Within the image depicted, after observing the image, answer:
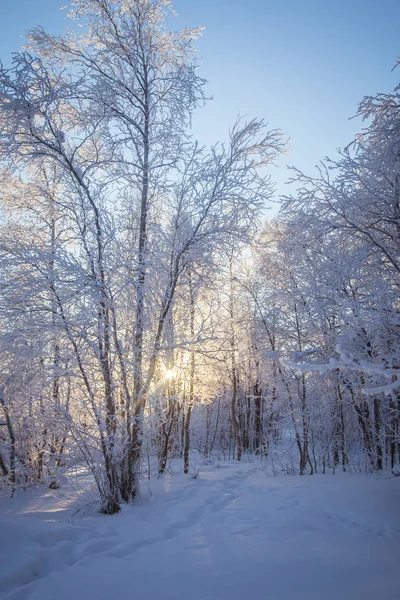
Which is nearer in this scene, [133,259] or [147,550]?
[147,550]

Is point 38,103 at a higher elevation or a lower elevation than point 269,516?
higher

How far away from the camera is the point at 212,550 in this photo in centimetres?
274

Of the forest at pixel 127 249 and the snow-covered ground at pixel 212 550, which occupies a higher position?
the forest at pixel 127 249

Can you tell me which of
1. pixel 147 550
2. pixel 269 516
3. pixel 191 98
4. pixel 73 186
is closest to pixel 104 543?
pixel 147 550

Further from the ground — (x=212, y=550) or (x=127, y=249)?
(x=127, y=249)

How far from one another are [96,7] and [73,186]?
318 cm

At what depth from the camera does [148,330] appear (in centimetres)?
477

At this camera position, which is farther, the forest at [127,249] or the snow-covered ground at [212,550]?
the forest at [127,249]

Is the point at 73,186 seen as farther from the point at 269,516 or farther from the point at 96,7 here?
the point at 269,516

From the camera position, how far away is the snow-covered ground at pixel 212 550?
6.95 ft

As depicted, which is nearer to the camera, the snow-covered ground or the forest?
the snow-covered ground

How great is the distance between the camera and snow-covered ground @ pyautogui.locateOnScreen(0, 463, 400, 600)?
2.12 meters

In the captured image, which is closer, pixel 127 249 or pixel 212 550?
pixel 212 550

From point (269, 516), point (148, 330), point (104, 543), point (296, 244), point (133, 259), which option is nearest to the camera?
point (104, 543)
